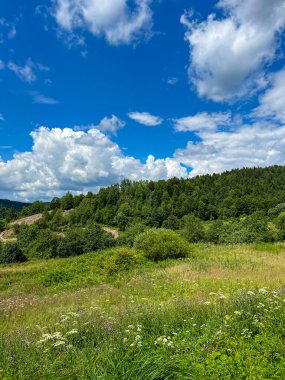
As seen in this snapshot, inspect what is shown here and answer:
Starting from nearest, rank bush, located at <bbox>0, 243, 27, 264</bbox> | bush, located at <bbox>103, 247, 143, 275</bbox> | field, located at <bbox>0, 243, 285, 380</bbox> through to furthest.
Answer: field, located at <bbox>0, 243, 285, 380</bbox>, bush, located at <bbox>103, 247, 143, 275</bbox>, bush, located at <bbox>0, 243, 27, 264</bbox>

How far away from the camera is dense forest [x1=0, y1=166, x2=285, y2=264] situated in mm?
53312

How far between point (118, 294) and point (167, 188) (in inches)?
4164

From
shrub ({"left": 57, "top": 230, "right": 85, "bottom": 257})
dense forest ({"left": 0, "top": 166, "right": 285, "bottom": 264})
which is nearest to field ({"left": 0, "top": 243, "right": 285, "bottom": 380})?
dense forest ({"left": 0, "top": 166, "right": 285, "bottom": 264})

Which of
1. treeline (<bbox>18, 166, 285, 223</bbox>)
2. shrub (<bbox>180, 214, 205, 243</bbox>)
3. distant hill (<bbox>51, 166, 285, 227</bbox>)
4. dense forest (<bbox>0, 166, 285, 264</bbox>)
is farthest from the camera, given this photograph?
treeline (<bbox>18, 166, 285, 223</bbox>)

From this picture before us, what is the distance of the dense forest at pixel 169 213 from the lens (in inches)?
2099

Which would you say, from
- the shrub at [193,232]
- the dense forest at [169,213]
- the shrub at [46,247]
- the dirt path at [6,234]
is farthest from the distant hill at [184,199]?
the shrub at [46,247]

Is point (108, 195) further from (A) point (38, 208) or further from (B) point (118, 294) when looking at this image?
(B) point (118, 294)

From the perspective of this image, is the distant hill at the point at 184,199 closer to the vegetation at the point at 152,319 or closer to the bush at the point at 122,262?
the bush at the point at 122,262

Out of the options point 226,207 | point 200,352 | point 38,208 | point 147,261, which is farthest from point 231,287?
point 38,208

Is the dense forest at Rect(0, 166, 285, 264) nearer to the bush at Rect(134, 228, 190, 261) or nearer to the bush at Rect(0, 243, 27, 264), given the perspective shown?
the bush at Rect(0, 243, 27, 264)

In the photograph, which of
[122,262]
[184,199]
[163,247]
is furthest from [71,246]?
[184,199]

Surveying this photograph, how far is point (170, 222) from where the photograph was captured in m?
78.8

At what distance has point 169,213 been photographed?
313ft

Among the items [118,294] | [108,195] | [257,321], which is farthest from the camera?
[108,195]
